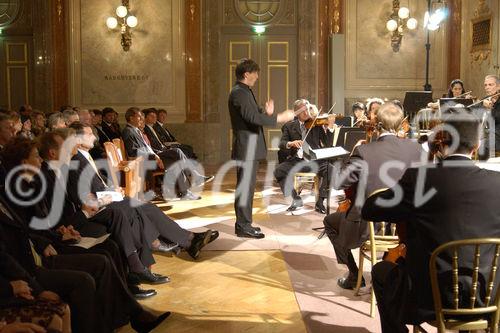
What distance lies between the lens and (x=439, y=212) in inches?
101

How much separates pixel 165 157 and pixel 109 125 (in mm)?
1480

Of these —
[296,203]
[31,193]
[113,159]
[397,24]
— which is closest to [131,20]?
A: [397,24]

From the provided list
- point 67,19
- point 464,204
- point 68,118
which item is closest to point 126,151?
point 68,118

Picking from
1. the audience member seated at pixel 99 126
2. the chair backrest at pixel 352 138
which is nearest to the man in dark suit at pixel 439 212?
the chair backrest at pixel 352 138

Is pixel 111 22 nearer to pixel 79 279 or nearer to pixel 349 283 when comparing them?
pixel 349 283

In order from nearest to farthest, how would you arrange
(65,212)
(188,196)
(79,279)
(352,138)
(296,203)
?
(79,279)
(65,212)
(352,138)
(296,203)
(188,196)

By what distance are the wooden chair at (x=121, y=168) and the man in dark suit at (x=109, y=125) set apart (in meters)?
2.66

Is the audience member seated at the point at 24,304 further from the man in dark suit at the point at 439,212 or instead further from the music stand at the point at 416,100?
the music stand at the point at 416,100

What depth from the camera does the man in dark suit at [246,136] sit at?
5.84 meters

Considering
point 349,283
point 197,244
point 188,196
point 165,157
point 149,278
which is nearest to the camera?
point 349,283

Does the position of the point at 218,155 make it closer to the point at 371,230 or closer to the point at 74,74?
the point at 74,74

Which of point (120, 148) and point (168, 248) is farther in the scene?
point (120, 148)

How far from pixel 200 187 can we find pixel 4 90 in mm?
5072

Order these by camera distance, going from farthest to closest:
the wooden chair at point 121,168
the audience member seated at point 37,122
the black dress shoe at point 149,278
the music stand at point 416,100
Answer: the music stand at point 416,100 → the audience member seated at point 37,122 → the wooden chair at point 121,168 → the black dress shoe at point 149,278
